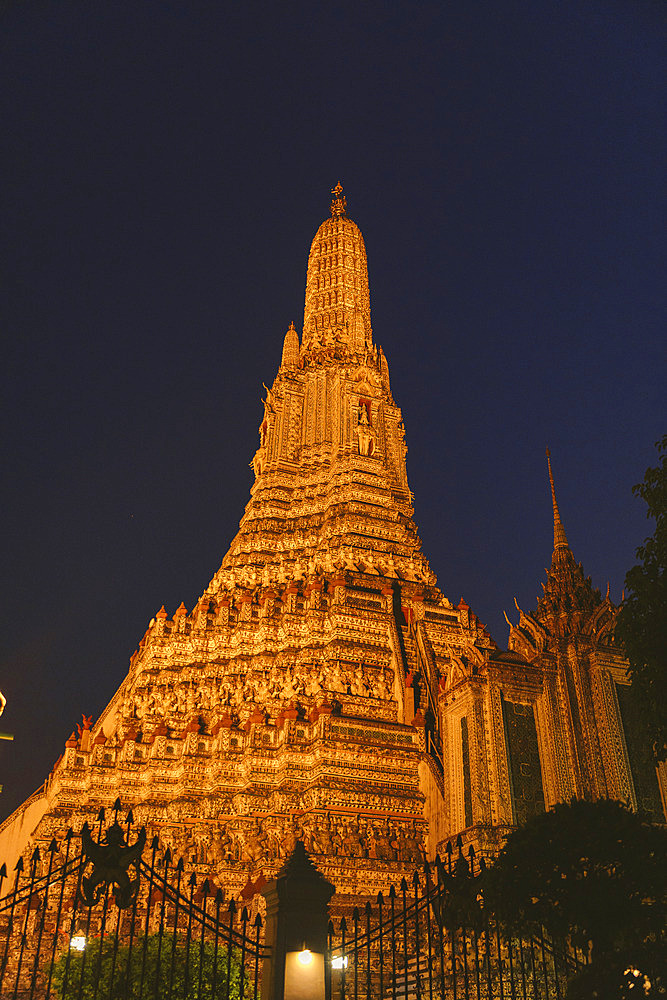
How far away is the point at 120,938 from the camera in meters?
18.9

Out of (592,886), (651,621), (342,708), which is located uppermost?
(342,708)

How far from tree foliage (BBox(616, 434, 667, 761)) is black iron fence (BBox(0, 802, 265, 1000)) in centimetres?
744

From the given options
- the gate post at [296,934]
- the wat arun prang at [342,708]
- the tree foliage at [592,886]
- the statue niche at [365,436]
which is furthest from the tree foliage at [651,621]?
the statue niche at [365,436]

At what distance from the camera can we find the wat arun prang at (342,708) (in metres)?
24.6

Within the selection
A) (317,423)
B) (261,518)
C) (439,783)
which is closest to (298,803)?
(439,783)

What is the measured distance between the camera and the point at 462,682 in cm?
2559

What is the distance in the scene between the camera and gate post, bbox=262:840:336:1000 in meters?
11.2

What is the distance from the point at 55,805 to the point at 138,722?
7.48 meters

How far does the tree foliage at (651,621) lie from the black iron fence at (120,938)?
24.4 ft

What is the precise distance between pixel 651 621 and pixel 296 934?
7738 millimetres

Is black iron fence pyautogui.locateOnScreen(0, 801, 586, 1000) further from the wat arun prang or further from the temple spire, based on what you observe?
the temple spire

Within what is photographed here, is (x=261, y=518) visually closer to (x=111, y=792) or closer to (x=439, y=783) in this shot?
(x=111, y=792)

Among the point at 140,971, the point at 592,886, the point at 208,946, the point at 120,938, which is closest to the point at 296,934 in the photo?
the point at 592,886

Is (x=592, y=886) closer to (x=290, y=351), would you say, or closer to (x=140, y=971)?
(x=140, y=971)
